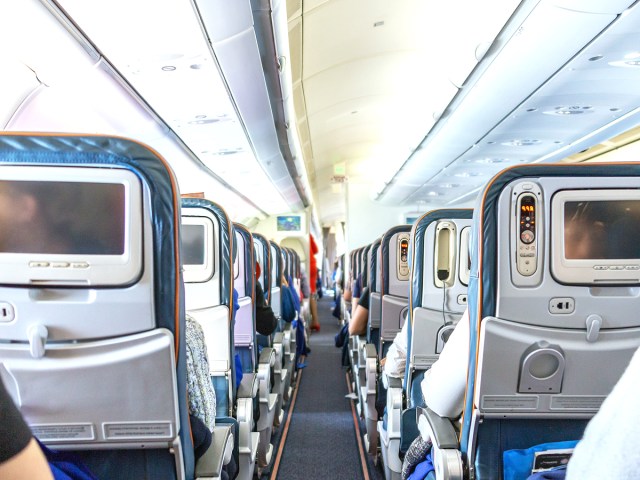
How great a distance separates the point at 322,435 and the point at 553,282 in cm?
388

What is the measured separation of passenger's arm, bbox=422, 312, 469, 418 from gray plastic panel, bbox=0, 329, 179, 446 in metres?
1.15

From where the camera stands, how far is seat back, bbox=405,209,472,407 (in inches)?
117

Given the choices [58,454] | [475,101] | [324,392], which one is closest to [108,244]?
[58,454]

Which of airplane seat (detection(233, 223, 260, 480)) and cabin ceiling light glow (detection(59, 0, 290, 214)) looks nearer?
cabin ceiling light glow (detection(59, 0, 290, 214))

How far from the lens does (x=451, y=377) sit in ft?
6.64

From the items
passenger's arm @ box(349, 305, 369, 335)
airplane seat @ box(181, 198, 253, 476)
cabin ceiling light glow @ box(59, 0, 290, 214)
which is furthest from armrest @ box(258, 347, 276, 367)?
cabin ceiling light glow @ box(59, 0, 290, 214)

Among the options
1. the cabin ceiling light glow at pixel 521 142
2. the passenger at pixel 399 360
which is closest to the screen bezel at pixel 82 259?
the passenger at pixel 399 360

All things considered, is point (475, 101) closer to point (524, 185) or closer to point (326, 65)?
point (326, 65)

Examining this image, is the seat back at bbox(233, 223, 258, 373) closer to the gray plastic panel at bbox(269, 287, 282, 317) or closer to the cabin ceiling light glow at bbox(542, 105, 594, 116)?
the gray plastic panel at bbox(269, 287, 282, 317)

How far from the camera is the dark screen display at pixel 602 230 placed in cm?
168

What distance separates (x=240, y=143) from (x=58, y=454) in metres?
4.65

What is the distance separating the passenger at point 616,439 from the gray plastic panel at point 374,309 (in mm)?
3774

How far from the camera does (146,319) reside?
149 centimetres

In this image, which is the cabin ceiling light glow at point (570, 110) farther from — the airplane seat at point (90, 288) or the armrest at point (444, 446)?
the airplane seat at point (90, 288)
